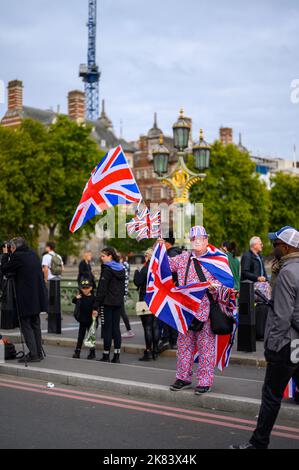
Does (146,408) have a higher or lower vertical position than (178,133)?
lower

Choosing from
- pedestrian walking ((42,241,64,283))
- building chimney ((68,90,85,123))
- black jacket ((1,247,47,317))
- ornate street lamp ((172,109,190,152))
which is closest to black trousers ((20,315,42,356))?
black jacket ((1,247,47,317))

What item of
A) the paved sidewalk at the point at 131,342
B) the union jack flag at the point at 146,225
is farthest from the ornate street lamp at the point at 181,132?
the union jack flag at the point at 146,225

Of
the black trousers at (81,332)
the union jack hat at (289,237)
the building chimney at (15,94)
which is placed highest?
the building chimney at (15,94)

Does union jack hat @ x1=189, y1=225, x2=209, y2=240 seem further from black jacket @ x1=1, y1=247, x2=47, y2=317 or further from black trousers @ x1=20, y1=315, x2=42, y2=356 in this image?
black trousers @ x1=20, y1=315, x2=42, y2=356

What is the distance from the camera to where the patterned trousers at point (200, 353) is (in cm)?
779

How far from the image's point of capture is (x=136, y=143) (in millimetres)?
99062

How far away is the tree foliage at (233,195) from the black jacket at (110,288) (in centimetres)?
4860

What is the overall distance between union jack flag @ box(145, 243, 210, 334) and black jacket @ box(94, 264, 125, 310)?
221 centimetres

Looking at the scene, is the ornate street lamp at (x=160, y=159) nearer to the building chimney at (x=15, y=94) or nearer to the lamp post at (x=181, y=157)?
the lamp post at (x=181, y=157)

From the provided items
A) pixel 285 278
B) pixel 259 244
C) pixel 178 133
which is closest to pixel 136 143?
pixel 178 133

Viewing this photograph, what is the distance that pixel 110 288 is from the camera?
1045 cm

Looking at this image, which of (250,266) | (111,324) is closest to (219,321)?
(111,324)

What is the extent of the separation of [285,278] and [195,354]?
8.92 feet
